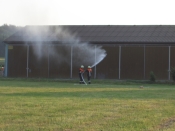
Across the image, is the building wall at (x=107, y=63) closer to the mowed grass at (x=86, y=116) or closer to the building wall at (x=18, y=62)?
the building wall at (x=18, y=62)

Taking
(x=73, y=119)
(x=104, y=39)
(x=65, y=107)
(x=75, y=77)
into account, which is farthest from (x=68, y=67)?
(x=73, y=119)

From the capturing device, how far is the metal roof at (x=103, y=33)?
44.1 m

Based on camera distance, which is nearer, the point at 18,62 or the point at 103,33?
the point at 18,62

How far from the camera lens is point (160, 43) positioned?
4244 centimetres

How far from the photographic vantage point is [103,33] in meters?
47.1

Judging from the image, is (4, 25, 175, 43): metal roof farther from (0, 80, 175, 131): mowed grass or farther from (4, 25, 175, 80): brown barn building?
(0, 80, 175, 131): mowed grass

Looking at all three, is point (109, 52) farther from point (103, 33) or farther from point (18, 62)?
point (18, 62)

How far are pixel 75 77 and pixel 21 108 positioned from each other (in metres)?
30.3

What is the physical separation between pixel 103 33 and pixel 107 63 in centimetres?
466

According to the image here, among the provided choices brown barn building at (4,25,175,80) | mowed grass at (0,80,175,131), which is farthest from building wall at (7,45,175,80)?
mowed grass at (0,80,175,131)

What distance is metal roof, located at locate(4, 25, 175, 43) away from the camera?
4406 centimetres

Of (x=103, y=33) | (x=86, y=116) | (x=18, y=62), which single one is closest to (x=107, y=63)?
(x=103, y=33)

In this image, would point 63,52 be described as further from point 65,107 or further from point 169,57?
point 65,107

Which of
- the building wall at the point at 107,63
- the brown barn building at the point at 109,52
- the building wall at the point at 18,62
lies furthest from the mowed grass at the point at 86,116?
the building wall at the point at 18,62
